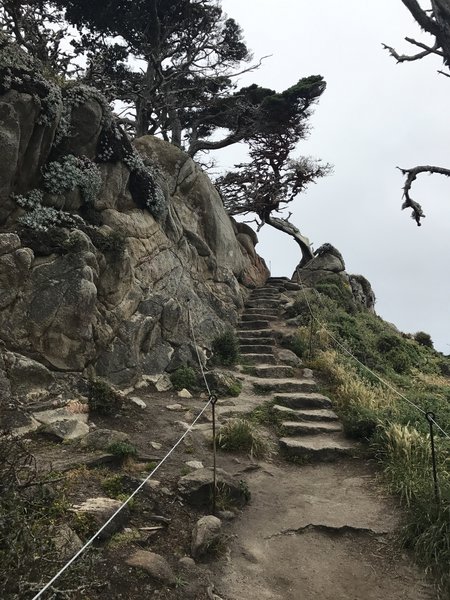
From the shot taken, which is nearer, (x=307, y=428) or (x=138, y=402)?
(x=307, y=428)

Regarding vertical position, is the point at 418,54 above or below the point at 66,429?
above

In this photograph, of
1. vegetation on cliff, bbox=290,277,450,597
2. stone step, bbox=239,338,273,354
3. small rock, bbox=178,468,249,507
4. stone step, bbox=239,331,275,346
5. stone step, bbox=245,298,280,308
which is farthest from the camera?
stone step, bbox=245,298,280,308

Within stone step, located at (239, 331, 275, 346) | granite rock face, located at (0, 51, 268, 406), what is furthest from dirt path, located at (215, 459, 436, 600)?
stone step, located at (239, 331, 275, 346)

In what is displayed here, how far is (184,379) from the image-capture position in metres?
9.92

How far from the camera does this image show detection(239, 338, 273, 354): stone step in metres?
12.9

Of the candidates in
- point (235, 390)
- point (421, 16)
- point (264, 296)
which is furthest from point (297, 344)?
point (421, 16)

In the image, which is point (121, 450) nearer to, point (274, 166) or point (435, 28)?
point (435, 28)

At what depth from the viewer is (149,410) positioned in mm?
8211

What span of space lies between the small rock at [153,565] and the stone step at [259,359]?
838 cm

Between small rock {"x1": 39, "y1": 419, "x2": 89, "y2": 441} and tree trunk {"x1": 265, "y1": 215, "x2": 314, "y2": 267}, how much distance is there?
19.2 meters

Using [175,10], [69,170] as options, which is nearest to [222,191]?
[175,10]

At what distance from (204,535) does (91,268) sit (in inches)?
228

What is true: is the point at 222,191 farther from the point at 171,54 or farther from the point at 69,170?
the point at 69,170

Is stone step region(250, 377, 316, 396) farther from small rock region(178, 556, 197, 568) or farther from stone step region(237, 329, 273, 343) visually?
small rock region(178, 556, 197, 568)
